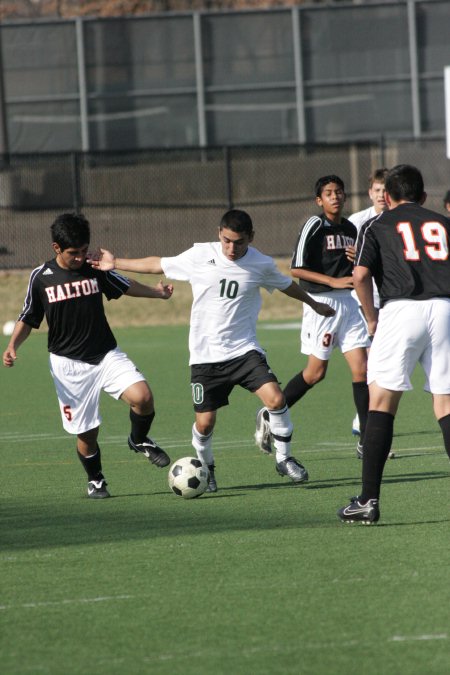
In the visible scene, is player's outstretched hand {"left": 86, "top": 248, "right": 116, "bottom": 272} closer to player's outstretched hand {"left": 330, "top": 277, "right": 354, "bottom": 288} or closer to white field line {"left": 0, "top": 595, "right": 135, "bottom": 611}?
player's outstretched hand {"left": 330, "top": 277, "right": 354, "bottom": 288}

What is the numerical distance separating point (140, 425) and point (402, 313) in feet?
8.36

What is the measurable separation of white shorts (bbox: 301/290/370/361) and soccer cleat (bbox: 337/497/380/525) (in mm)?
3385

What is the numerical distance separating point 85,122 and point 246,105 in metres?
4.38

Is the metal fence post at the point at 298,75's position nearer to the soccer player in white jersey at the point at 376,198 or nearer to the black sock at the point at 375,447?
the soccer player in white jersey at the point at 376,198

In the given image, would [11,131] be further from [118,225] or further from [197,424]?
[197,424]

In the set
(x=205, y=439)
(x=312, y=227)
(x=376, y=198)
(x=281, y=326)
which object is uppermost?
(x=376, y=198)

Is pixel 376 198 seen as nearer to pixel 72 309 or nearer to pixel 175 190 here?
pixel 72 309

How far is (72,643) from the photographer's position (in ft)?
17.0

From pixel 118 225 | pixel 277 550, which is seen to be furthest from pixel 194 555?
pixel 118 225

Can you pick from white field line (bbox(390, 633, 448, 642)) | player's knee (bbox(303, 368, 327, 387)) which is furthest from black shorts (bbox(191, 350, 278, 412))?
white field line (bbox(390, 633, 448, 642))

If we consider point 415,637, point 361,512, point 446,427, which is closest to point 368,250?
point 446,427

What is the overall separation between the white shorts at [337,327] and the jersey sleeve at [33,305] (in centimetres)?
261

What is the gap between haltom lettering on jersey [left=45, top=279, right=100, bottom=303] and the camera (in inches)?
341

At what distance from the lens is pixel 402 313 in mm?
7129
